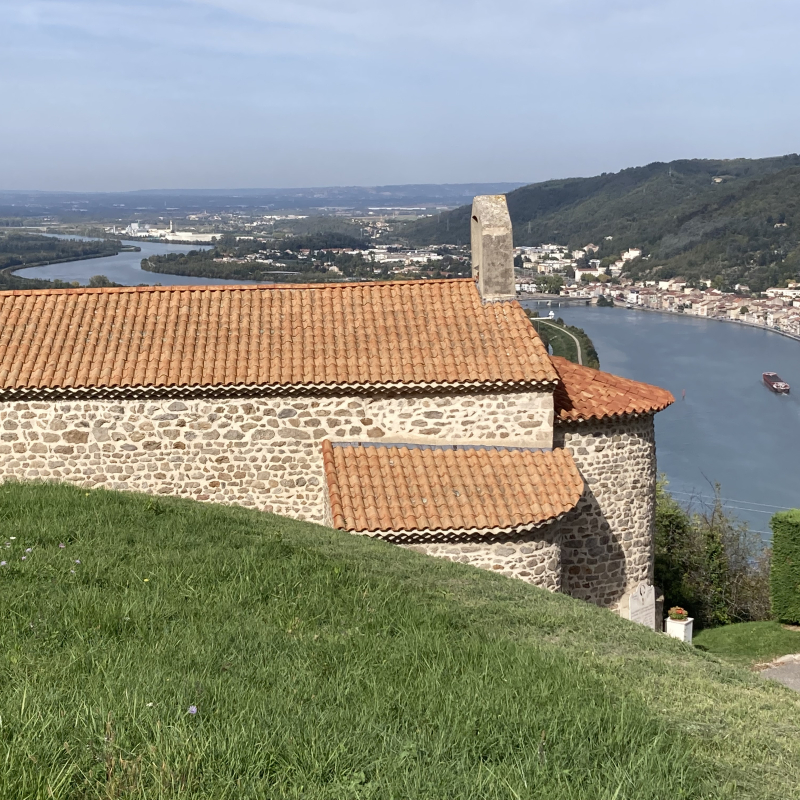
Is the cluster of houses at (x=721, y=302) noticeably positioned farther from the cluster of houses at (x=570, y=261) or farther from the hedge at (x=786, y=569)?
the hedge at (x=786, y=569)

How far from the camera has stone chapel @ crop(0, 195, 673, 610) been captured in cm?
1055

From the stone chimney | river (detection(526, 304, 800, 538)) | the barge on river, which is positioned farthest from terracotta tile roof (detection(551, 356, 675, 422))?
the barge on river

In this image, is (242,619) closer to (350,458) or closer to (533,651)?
(533,651)

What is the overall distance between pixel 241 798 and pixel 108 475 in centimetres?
852

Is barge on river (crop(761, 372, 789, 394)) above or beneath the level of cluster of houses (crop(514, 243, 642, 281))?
beneath

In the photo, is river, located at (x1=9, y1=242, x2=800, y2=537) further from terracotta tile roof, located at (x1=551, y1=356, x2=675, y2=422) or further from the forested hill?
terracotta tile roof, located at (x1=551, y1=356, x2=675, y2=422)

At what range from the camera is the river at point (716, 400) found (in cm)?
4815

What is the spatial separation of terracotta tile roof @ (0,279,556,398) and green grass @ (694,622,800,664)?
323 inches

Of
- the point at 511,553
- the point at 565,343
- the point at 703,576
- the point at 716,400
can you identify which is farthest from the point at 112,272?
the point at 511,553

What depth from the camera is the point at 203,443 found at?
11289 millimetres

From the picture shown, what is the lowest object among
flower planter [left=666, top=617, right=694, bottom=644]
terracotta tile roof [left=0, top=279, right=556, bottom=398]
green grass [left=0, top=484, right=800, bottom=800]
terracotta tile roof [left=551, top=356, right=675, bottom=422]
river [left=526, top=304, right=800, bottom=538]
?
river [left=526, top=304, right=800, bottom=538]

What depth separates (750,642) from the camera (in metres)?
17.2

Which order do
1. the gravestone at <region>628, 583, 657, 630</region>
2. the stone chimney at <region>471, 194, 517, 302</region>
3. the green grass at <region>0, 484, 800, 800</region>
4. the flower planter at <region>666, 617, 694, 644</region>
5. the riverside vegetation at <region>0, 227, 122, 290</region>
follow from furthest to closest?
1. the riverside vegetation at <region>0, 227, 122, 290</region>
2. the flower planter at <region>666, 617, 694, 644</region>
3. the gravestone at <region>628, 583, 657, 630</region>
4. the stone chimney at <region>471, 194, 517, 302</region>
5. the green grass at <region>0, 484, 800, 800</region>

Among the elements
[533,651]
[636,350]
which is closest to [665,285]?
[636,350]
